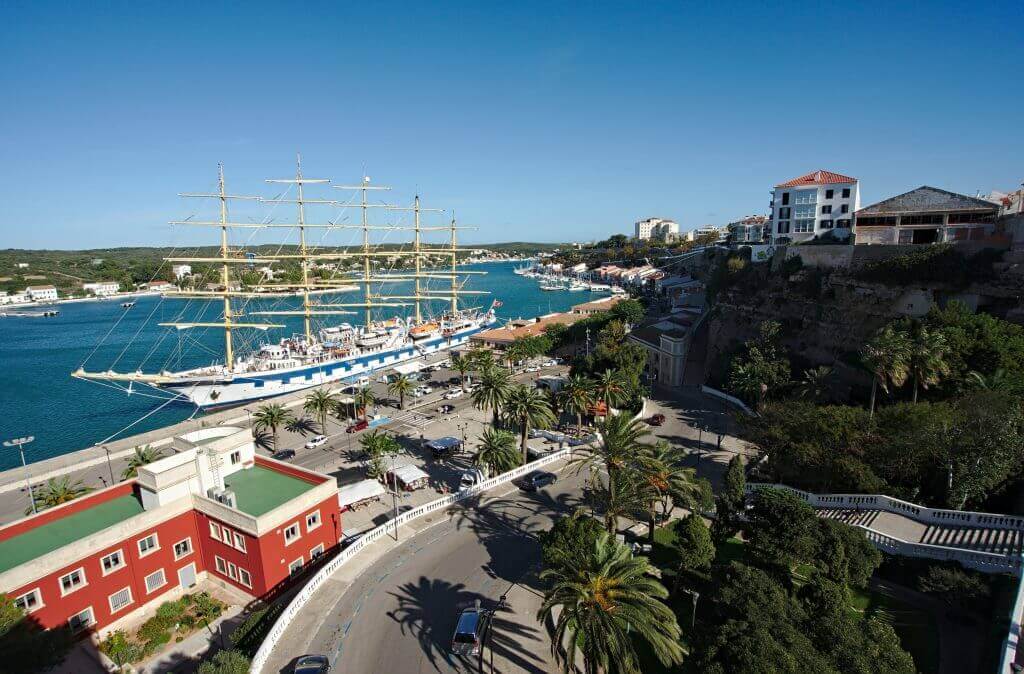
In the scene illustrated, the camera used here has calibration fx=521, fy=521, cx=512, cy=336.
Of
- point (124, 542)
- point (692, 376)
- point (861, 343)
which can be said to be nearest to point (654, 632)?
point (124, 542)

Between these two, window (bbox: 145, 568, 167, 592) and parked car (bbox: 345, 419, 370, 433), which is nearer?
window (bbox: 145, 568, 167, 592)

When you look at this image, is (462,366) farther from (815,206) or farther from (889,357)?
(815,206)

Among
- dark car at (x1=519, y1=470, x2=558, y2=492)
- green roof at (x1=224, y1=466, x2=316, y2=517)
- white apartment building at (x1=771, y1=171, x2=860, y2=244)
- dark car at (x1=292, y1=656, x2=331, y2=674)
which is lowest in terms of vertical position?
dark car at (x1=519, y1=470, x2=558, y2=492)

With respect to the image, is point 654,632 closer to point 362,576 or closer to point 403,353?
point 362,576

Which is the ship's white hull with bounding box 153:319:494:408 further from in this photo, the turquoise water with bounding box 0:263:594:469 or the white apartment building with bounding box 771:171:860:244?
the white apartment building with bounding box 771:171:860:244

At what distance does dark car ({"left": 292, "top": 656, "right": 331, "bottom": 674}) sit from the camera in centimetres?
1644

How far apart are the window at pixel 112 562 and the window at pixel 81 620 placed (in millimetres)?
1477

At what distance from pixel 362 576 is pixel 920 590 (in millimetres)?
22557

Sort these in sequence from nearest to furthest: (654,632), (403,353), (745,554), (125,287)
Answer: (654,632)
(745,554)
(403,353)
(125,287)

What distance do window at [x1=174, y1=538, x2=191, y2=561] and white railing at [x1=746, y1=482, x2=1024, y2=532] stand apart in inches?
1049

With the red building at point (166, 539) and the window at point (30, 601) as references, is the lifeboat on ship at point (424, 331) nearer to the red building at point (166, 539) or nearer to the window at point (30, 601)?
the red building at point (166, 539)

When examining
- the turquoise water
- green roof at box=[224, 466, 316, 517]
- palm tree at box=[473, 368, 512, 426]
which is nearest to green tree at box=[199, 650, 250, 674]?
green roof at box=[224, 466, 316, 517]

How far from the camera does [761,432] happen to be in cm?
2967

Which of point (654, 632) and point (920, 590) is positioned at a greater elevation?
point (654, 632)
